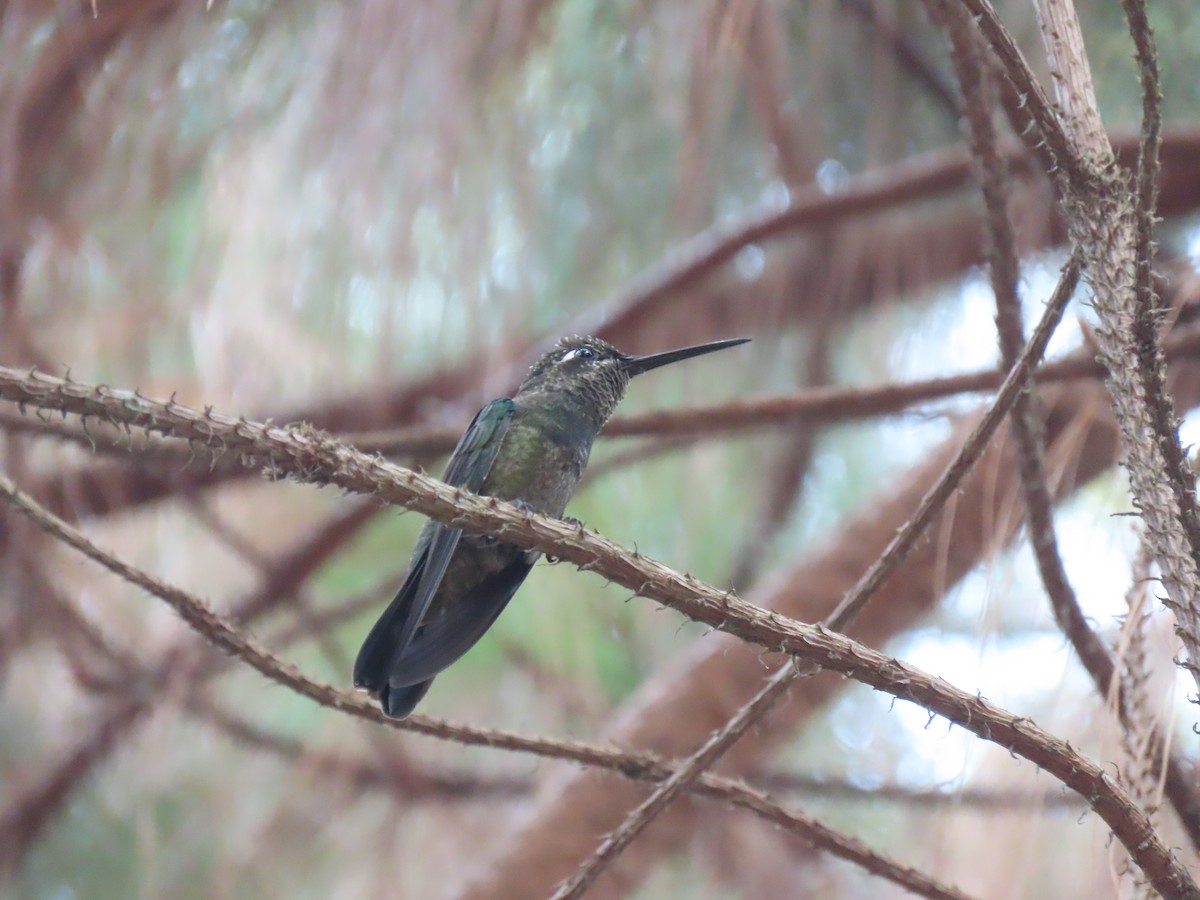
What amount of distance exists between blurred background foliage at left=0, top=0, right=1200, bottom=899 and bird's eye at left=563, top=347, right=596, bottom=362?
12.0 inches

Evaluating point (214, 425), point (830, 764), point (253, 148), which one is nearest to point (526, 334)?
point (253, 148)

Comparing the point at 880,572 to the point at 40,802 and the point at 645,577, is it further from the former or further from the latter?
the point at 40,802

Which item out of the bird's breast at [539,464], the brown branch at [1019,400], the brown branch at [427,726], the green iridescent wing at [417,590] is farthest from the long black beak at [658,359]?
the brown branch at [427,726]

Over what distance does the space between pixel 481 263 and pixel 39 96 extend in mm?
881

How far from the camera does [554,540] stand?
101cm

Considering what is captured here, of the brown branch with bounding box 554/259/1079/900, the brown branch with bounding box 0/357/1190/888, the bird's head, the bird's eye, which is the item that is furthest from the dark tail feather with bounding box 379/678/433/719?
the bird's eye

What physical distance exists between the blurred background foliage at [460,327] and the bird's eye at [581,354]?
1.00 ft

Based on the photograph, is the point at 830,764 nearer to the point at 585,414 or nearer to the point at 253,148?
the point at 585,414

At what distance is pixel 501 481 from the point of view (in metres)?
1.87

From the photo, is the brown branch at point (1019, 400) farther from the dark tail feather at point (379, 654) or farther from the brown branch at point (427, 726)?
the dark tail feather at point (379, 654)

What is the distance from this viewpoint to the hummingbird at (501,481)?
150 centimetres

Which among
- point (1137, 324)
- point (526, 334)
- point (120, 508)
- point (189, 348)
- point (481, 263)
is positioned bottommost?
point (1137, 324)

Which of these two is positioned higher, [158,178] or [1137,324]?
[158,178]

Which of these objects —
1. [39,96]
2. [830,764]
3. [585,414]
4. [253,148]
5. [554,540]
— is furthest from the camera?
[830,764]
